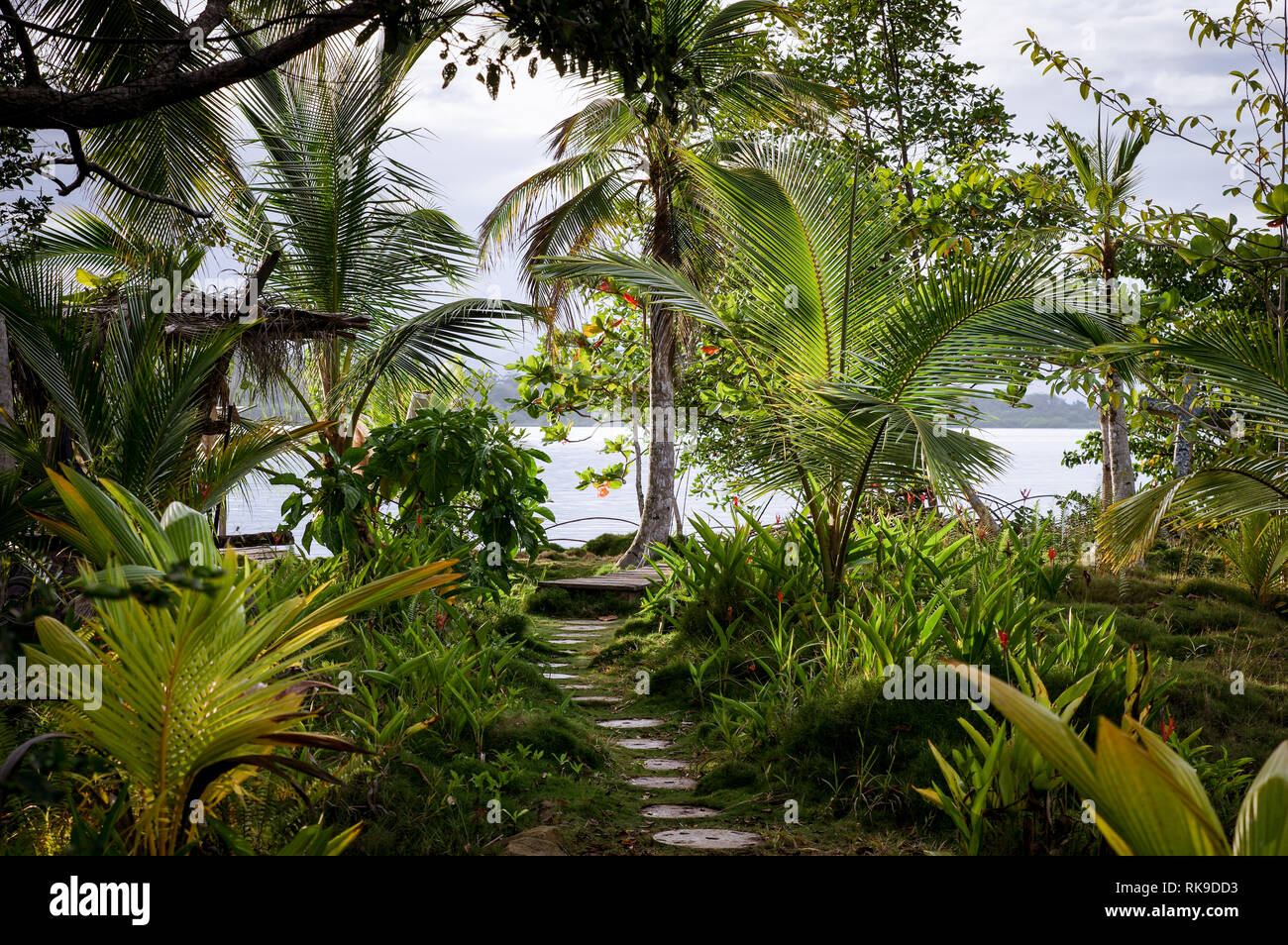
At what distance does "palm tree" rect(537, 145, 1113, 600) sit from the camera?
4273 millimetres

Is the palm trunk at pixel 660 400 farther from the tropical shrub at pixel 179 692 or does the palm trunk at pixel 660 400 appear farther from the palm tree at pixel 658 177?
the tropical shrub at pixel 179 692

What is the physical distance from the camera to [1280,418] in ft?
12.7

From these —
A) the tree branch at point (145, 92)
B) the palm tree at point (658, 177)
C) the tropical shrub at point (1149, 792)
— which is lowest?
the tropical shrub at point (1149, 792)

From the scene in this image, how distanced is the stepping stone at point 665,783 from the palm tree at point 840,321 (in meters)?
1.68

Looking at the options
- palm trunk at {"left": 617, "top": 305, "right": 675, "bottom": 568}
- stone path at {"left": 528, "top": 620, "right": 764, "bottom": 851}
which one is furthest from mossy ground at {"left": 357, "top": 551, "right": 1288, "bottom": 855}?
palm trunk at {"left": 617, "top": 305, "right": 675, "bottom": 568}

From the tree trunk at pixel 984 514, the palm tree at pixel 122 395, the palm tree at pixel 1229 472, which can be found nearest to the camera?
the palm tree at pixel 122 395

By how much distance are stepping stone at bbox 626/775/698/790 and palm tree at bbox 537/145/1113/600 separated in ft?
5.53

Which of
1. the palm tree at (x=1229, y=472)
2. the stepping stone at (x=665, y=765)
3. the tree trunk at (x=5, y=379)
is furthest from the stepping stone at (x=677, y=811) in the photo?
the tree trunk at (x=5, y=379)

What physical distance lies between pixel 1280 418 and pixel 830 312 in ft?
7.03

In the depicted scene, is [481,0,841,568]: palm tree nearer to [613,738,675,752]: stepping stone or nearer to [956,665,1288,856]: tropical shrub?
[613,738,675,752]: stepping stone

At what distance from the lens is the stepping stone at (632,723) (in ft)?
14.4
